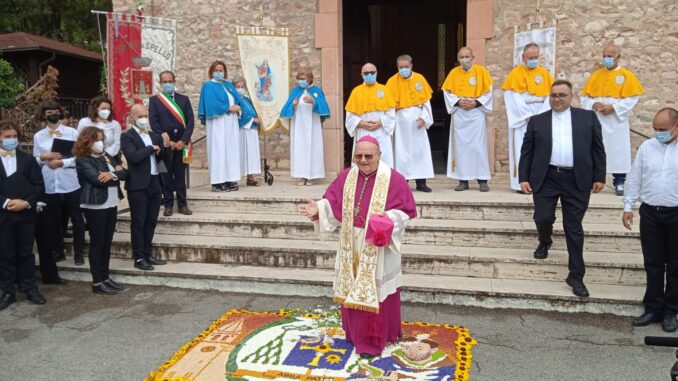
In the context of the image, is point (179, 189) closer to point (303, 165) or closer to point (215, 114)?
point (215, 114)

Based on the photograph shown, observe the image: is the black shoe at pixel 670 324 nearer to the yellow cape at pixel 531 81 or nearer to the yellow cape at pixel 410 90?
the yellow cape at pixel 531 81

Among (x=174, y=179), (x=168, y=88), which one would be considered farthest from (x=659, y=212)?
(x=168, y=88)

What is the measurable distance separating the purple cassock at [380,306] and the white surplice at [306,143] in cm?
472

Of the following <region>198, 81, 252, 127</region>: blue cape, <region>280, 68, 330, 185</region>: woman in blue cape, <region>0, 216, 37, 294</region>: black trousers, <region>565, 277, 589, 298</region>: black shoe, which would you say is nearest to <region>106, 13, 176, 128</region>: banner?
<region>198, 81, 252, 127</region>: blue cape

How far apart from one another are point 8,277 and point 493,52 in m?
7.76

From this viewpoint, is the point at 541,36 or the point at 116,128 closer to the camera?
the point at 116,128

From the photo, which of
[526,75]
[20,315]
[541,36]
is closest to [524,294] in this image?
[526,75]

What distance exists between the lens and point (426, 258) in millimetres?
5926

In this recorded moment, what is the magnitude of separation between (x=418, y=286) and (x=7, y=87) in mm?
12096

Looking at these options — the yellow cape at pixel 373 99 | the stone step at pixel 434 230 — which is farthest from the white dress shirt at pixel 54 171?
the yellow cape at pixel 373 99

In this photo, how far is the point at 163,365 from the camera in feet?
13.9

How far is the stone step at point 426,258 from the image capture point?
18.1ft

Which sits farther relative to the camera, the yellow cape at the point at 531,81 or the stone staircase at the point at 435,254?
the yellow cape at the point at 531,81

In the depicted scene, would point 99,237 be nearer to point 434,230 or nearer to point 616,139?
point 434,230
